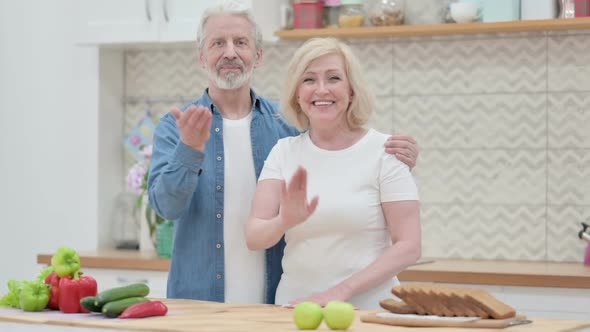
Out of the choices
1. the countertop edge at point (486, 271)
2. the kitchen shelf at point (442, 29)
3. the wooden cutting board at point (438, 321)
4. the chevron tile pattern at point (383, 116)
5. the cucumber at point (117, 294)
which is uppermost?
the kitchen shelf at point (442, 29)

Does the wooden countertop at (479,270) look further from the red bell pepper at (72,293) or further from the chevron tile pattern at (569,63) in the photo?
the red bell pepper at (72,293)

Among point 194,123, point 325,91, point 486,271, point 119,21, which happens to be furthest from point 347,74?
point 119,21

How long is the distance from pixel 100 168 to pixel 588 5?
7.15 feet

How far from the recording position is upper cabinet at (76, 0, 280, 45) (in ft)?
14.5

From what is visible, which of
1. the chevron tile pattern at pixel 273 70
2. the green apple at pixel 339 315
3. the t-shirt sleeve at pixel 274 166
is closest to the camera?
the green apple at pixel 339 315

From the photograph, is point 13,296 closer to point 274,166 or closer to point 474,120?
point 274,166

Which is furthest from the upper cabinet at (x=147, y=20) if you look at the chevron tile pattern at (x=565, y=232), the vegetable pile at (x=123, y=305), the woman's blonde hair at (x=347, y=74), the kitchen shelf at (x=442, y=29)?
the vegetable pile at (x=123, y=305)

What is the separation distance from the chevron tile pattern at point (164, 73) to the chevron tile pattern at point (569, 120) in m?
1.54

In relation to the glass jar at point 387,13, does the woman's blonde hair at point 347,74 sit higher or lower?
lower

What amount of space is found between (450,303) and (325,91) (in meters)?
0.74

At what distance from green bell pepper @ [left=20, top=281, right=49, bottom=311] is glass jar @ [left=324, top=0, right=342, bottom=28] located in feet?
7.23

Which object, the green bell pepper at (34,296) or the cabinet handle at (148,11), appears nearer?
the green bell pepper at (34,296)

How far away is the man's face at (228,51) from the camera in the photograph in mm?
3004

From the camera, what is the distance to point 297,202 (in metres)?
2.44
